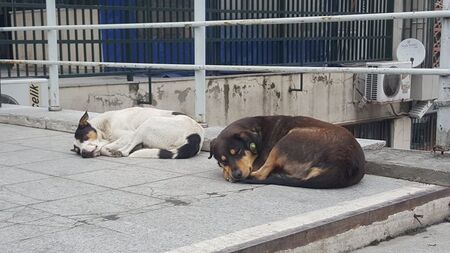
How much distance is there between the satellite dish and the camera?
539 inches

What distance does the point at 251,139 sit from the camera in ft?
16.5

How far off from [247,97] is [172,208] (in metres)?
8.88

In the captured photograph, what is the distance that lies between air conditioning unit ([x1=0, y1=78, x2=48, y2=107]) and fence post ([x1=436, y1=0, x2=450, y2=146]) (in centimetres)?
703

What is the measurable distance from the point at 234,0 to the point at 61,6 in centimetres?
399

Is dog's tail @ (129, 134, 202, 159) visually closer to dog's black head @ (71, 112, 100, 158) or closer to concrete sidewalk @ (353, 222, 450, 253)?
dog's black head @ (71, 112, 100, 158)

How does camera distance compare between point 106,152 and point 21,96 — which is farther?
point 21,96

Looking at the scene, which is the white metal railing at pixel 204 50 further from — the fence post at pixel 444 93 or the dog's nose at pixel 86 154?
the dog's nose at pixel 86 154

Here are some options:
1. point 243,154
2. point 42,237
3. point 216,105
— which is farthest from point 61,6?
point 42,237

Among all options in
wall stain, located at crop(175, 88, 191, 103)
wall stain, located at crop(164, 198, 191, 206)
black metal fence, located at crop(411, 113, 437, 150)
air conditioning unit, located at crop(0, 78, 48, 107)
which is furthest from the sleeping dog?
black metal fence, located at crop(411, 113, 437, 150)

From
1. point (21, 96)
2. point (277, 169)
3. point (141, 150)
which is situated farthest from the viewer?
point (21, 96)

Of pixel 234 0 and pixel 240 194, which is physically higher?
pixel 234 0

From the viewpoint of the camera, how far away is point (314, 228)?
12.3 feet

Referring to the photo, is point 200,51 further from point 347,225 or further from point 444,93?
point 347,225

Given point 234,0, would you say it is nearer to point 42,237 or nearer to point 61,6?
point 61,6
